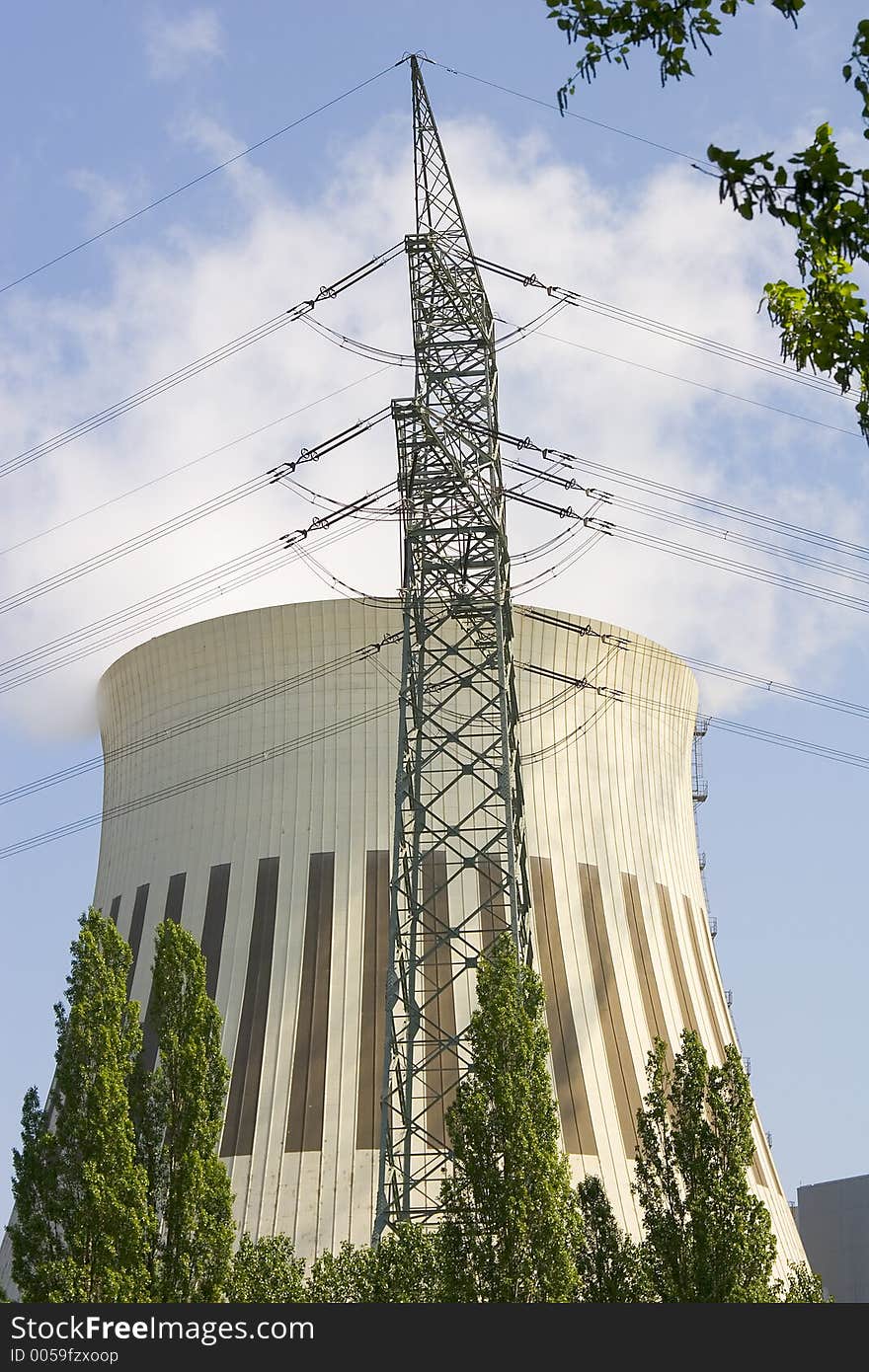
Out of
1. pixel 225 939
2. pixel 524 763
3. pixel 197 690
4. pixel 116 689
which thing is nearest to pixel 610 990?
pixel 524 763

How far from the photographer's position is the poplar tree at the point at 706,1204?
62.3 feet

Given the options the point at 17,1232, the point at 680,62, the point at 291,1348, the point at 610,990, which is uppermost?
the point at 610,990

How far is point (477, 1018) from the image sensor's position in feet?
63.7

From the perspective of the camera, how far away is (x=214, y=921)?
2817cm

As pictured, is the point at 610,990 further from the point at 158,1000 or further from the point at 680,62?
the point at 680,62

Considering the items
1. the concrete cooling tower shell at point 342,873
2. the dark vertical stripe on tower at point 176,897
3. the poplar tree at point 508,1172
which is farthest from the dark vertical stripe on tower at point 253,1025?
the poplar tree at point 508,1172

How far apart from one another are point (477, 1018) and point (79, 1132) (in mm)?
4641

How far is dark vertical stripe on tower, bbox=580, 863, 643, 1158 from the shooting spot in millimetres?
27250

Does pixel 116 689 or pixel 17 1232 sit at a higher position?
pixel 116 689

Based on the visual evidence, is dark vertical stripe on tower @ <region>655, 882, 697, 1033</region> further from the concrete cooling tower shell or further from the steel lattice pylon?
the steel lattice pylon

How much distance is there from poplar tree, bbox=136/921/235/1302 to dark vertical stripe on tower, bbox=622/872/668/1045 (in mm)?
10420

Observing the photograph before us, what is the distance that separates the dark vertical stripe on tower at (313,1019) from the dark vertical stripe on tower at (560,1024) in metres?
3.51

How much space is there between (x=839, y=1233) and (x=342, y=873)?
69.9ft

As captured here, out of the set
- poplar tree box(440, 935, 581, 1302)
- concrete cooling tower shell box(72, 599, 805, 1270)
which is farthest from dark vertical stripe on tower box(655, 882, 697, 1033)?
poplar tree box(440, 935, 581, 1302)
